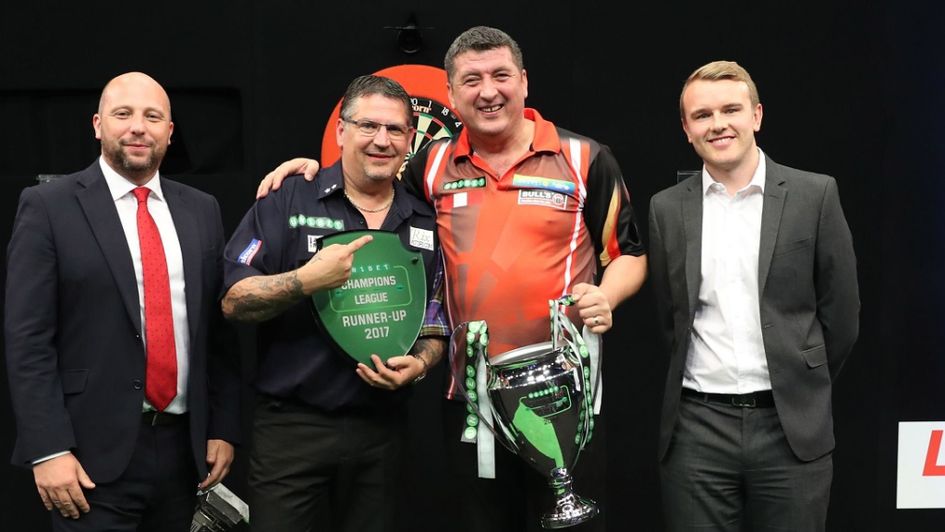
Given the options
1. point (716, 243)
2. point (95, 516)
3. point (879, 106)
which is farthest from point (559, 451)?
point (879, 106)

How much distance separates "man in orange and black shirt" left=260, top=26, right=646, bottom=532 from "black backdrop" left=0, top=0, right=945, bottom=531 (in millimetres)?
856

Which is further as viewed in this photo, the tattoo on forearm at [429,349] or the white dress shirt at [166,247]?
the tattoo on forearm at [429,349]

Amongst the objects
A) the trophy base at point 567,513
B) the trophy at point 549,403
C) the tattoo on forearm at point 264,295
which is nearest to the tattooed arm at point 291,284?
the tattoo on forearm at point 264,295

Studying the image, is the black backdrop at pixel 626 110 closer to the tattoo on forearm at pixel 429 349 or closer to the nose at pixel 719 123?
the tattoo on forearm at pixel 429 349

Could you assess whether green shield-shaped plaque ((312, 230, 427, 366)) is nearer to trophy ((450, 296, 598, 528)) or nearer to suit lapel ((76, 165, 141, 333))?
trophy ((450, 296, 598, 528))

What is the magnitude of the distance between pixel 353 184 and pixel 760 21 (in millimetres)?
1727

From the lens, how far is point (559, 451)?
2227 mm

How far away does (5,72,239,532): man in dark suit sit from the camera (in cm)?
221

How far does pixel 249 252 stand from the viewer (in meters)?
2.42

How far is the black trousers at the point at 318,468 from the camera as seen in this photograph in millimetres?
2445

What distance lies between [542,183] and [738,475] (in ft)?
2.89

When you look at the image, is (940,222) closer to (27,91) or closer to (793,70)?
(793,70)

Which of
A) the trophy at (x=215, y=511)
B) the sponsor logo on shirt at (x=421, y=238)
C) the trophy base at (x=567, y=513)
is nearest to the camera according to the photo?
the trophy base at (x=567, y=513)

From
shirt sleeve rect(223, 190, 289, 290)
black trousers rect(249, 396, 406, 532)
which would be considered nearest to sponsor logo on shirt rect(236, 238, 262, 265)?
shirt sleeve rect(223, 190, 289, 290)
